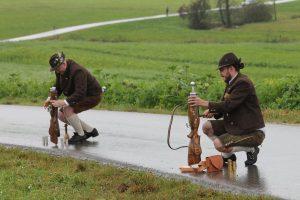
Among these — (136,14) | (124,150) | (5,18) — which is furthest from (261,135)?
(136,14)

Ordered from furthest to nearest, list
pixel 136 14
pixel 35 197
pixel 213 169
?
pixel 136 14 → pixel 213 169 → pixel 35 197

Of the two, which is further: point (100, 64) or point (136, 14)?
point (136, 14)

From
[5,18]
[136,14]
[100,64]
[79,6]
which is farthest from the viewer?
[79,6]

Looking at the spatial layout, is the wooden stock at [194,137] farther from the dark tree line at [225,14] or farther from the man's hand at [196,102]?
the dark tree line at [225,14]

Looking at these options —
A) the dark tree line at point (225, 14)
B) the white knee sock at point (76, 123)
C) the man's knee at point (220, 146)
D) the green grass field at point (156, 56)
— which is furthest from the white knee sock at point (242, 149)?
the dark tree line at point (225, 14)

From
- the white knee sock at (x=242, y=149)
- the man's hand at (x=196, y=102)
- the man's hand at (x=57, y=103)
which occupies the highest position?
the man's hand at (x=196, y=102)

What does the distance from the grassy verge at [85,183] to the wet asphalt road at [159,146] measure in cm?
64

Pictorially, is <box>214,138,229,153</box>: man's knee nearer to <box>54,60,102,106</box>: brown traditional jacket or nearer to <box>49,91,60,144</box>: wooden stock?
<box>54,60,102,106</box>: brown traditional jacket

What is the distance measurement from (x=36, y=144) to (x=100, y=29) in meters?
58.7

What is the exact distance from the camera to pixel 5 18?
8412cm

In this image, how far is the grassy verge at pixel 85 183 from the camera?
8.87 m

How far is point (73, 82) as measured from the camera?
41.4ft

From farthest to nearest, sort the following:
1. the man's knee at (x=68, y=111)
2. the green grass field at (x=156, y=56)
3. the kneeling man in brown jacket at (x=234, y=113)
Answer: the green grass field at (x=156, y=56) → the man's knee at (x=68, y=111) → the kneeling man in brown jacket at (x=234, y=113)

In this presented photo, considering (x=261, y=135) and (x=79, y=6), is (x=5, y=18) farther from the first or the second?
(x=261, y=135)
